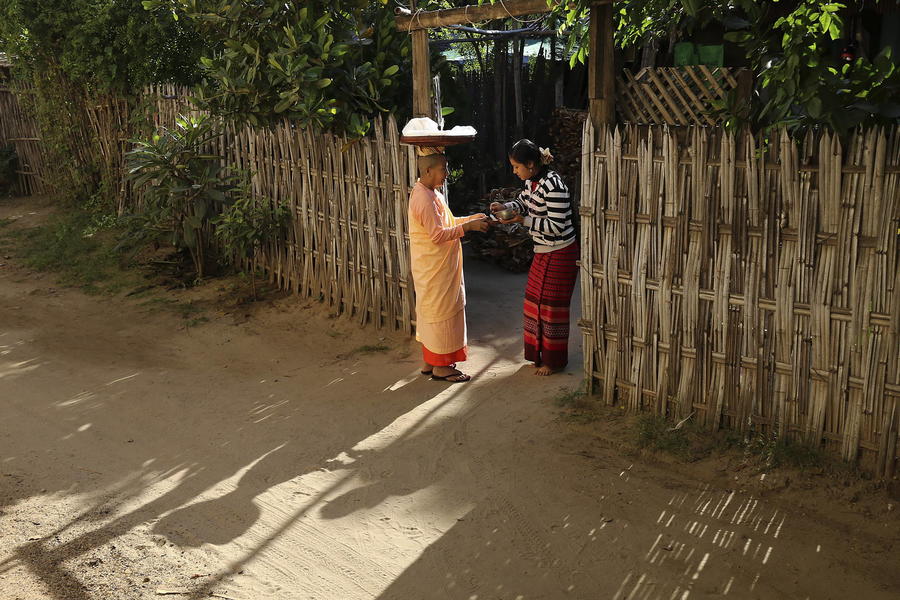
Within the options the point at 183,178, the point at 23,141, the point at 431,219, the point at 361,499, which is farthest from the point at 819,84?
the point at 23,141

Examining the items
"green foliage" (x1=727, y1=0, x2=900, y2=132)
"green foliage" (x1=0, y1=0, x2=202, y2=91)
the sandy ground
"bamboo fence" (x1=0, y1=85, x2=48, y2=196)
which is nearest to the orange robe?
the sandy ground

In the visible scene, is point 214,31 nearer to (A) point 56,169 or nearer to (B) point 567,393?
(B) point 567,393

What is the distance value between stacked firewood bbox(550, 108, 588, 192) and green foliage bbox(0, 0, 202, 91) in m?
4.31

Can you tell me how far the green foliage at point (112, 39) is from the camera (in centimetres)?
905

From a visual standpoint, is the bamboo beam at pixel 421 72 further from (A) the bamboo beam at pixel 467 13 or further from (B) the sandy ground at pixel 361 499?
(B) the sandy ground at pixel 361 499

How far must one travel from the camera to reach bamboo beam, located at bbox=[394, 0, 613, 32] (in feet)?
17.8

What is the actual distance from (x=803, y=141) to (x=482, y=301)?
159 inches

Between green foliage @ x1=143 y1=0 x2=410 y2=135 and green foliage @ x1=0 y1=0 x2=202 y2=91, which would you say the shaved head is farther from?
green foliage @ x1=0 y1=0 x2=202 y2=91

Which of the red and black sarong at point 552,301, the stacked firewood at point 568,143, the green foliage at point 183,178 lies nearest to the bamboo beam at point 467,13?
the red and black sarong at point 552,301

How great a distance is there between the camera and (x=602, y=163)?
473cm

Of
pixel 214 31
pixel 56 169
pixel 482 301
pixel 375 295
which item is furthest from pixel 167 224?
pixel 56 169

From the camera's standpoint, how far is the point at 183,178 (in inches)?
310

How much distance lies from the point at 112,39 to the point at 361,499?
7.26m

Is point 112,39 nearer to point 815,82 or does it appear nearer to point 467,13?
point 467,13
